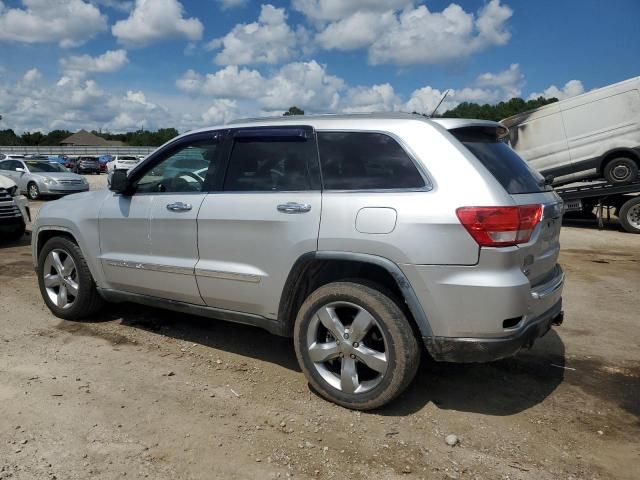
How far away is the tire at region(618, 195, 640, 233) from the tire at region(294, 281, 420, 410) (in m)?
10.4

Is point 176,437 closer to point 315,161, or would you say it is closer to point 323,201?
point 323,201

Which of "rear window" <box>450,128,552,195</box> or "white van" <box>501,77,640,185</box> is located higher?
"white van" <box>501,77,640,185</box>

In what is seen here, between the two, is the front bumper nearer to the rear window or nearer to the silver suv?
the silver suv

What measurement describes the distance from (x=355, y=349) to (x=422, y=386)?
76 cm

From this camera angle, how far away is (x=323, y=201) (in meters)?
3.37

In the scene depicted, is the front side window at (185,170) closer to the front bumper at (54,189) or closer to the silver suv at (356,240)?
the silver suv at (356,240)

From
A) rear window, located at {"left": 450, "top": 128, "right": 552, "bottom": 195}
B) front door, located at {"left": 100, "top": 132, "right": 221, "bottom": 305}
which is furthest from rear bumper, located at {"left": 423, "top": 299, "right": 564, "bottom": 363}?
front door, located at {"left": 100, "top": 132, "right": 221, "bottom": 305}

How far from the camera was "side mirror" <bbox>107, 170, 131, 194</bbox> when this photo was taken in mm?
4367

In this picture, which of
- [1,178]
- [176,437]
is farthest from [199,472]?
[1,178]

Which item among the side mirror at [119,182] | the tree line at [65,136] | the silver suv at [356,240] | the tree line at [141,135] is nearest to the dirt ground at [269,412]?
the silver suv at [356,240]

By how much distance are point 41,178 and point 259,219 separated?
18.2 metres

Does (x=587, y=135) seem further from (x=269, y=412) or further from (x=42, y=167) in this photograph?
(x=42, y=167)

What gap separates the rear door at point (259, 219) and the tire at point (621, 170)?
10830mm

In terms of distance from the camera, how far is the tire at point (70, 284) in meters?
4.81
